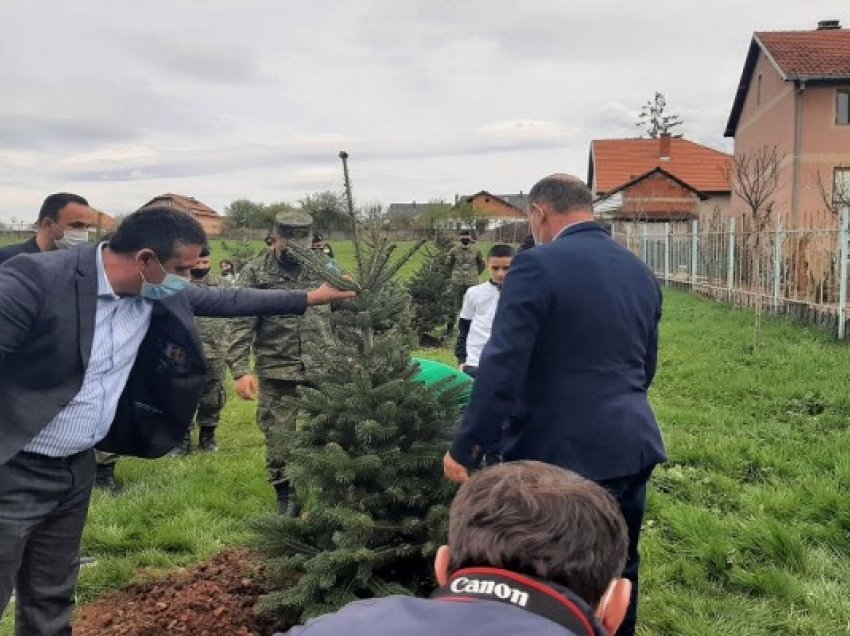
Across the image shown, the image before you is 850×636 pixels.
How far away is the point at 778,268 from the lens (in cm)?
1517

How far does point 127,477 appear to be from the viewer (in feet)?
23.4

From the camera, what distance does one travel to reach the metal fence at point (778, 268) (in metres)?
13.1

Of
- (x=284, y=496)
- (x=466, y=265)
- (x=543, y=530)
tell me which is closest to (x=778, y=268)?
(x=466, y=265)

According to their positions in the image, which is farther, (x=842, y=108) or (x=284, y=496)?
(x=842, y=108)

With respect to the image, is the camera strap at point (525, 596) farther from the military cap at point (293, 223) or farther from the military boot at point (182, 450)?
the military boot at point (182, 450)

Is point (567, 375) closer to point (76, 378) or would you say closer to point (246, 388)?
point (76, 378)

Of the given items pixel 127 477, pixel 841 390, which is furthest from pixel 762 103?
pixel 127 477

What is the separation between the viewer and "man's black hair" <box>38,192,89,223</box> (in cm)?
546

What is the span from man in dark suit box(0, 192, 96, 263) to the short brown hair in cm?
464

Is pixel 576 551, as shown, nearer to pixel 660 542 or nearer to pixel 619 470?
pixel 619 470

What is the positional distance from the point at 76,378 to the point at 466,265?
12.1 meters

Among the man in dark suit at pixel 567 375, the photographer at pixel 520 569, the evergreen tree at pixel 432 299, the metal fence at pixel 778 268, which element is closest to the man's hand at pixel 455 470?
the man in dark suit at pixel 567 375

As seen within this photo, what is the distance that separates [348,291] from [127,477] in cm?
416

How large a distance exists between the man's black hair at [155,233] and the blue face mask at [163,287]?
0.07m
